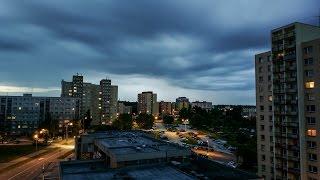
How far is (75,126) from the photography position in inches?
7746

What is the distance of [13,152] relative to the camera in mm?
125125

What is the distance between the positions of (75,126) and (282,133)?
151m

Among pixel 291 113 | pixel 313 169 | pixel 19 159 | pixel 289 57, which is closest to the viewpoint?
pixel 313 169

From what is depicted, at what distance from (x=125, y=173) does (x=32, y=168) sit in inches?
2365

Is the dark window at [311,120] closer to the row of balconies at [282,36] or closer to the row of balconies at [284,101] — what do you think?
the row of balconies at [284,101]

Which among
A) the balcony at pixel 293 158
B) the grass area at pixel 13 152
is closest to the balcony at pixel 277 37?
the balcony at pixel 293 158

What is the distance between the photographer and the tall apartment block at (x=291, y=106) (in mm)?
64438

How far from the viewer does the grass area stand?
370 ft

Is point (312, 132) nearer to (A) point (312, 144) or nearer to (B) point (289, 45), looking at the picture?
(A) point (312, 144)

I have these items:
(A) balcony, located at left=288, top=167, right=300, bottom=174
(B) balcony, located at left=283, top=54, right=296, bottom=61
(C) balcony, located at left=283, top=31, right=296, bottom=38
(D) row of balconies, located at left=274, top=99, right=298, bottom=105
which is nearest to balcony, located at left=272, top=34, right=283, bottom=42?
(C) balcony, located at left=283, top=31, right=296, bottom=38

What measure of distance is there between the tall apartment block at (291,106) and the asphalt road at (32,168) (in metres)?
63.4

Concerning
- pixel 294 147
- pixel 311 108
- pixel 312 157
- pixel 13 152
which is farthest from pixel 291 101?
pixel 13 152

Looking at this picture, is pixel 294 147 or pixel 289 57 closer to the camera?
pixel 294 147

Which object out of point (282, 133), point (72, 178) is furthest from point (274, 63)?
point (72, 178)
